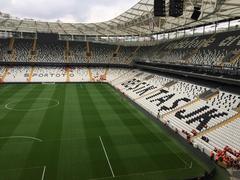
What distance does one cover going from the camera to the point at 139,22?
4606 cm

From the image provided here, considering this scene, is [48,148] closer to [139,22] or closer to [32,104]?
[32,104]

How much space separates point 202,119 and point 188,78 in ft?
43.9

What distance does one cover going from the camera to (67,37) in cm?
6688

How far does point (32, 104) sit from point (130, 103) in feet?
43.1

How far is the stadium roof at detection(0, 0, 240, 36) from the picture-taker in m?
30.5

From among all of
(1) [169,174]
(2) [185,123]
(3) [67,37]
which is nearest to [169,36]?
(3) [67,37]

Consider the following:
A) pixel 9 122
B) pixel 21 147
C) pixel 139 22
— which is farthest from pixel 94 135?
pixel 139 22

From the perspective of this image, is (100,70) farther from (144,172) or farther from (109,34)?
(144,172)

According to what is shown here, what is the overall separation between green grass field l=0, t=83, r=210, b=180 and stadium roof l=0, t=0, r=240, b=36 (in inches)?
582

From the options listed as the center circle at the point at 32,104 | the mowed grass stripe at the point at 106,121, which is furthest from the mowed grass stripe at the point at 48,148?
the mowed grass stripe at the point at 106,121

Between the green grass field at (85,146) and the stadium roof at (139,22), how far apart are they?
48.5 ft

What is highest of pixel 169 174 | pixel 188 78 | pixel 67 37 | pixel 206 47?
pixel 67 37

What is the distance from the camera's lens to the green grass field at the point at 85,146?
16297 mm

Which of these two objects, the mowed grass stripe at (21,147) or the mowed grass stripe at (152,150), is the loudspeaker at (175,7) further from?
the mowed grass stripe at (21,147)
